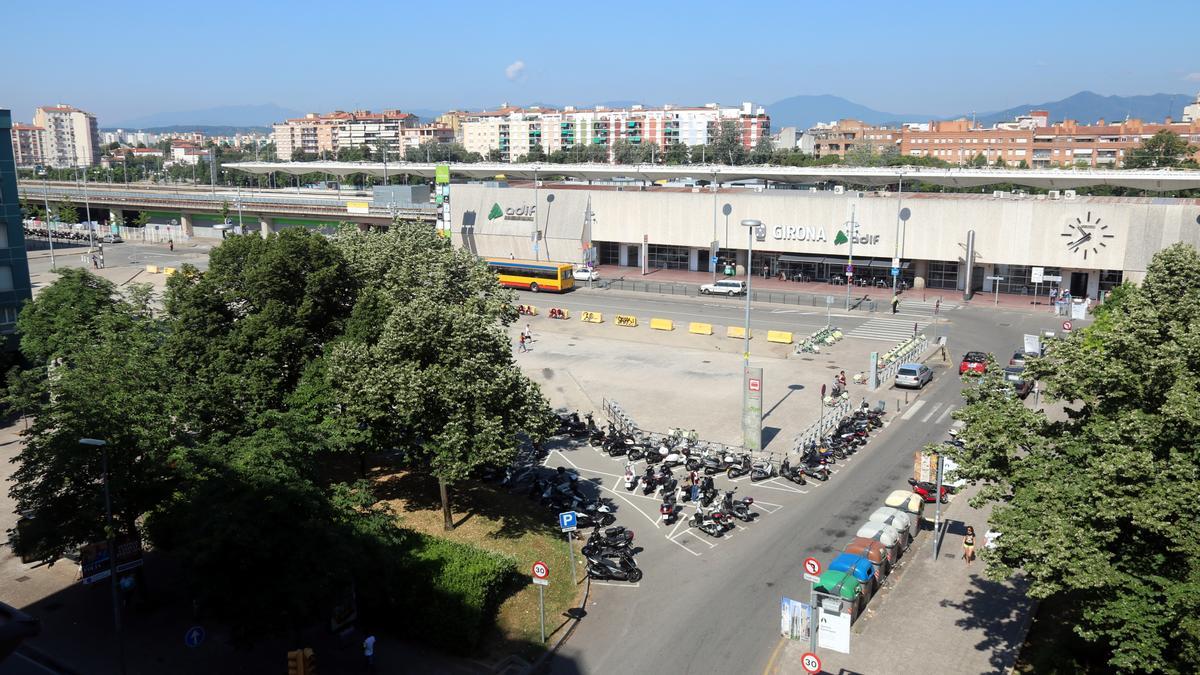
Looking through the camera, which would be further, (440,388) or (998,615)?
(440,388)

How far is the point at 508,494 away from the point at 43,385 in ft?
49.6

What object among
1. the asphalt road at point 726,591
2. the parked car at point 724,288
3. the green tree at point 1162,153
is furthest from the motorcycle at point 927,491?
the green tree at point 1162,153

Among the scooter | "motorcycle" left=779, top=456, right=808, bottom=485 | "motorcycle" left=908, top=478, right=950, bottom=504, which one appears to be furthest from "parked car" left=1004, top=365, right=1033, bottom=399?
the scooter

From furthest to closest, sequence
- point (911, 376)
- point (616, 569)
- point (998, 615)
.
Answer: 1. point (911, 376)
2. point (616, 569)
3. point (998, 615)

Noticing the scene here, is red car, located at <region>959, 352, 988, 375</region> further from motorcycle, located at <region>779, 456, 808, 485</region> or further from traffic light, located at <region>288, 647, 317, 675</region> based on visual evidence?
traffic light, located at <region>288, 647, 317, 675</region>

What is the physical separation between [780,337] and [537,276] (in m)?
24.7

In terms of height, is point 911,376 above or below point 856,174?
below

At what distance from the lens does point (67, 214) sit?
376 ft

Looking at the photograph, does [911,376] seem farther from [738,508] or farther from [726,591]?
[726,591]

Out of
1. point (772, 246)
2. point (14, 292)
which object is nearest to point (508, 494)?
point (14, 292)

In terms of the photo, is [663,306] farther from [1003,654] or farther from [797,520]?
[1003,654]

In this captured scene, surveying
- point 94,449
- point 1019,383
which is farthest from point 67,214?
point 1019,383

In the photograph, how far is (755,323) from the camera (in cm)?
5672

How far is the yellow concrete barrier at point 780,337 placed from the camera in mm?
51144
